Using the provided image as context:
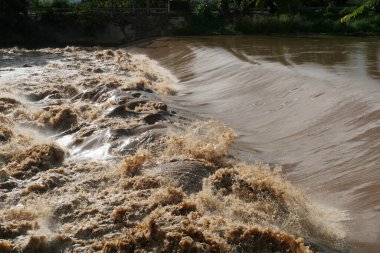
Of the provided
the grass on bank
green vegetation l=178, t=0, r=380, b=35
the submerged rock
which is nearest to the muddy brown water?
the submerged rock

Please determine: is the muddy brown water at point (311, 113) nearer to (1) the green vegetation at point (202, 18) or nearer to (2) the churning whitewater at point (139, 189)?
(2) the churning whitewater at point (139, 189)

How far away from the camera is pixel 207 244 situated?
16.4 feet

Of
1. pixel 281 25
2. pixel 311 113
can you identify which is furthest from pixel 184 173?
pixel 281 25

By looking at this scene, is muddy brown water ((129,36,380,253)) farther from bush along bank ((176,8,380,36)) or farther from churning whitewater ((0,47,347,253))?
bush along bank ((176,8,380,36))

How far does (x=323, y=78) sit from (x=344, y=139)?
3763 millimetres

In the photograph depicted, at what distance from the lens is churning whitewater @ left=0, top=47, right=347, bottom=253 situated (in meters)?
5.25

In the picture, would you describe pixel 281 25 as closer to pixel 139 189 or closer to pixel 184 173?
pixel 184 173

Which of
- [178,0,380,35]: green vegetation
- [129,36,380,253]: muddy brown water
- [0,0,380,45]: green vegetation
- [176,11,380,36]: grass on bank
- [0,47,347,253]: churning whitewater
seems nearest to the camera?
[0,47,347,253]: churning whitewater

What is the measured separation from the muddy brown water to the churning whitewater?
37 cm

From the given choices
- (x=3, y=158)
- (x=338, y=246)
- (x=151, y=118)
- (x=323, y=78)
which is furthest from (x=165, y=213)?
(x=323, y=78)

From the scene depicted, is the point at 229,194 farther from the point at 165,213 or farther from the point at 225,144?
the point at 225,144

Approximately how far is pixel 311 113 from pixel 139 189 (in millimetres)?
4443

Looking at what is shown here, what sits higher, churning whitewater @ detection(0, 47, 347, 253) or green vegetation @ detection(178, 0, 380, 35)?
green vegetation @ detection(178, 0, 380, 35)

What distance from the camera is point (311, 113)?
9.67m
